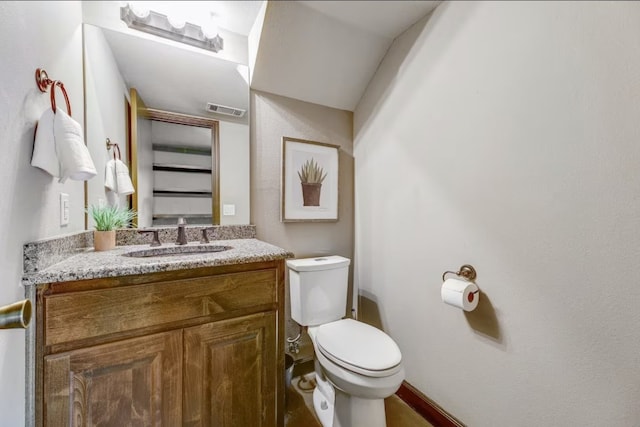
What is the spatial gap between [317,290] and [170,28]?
165 cm

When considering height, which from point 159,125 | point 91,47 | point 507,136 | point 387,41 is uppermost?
point 387,41

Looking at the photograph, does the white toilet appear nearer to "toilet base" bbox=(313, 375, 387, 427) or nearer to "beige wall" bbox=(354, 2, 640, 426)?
"toilet base" bbox=(313, 375, 387, 427)

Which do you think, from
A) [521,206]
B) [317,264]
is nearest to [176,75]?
[317,264]

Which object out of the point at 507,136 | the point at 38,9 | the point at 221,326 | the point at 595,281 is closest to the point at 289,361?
the point at 221,326

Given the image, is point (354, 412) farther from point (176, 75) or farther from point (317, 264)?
point (176, 75)

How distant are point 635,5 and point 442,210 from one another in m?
0.88

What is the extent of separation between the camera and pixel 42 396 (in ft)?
2.43

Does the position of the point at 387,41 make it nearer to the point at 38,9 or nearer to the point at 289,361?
the point at 38,9

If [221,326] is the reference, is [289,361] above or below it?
below

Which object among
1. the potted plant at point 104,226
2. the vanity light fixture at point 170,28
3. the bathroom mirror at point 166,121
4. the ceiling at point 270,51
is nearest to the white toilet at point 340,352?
the bathroom mirror at point 166,121

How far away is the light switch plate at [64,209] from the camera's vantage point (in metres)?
0.97

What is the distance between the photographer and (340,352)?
45.3 inches

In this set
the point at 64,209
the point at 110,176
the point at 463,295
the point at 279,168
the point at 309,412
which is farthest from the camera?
the point at 279,168

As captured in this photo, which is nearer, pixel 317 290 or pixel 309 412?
pixel 309 412
